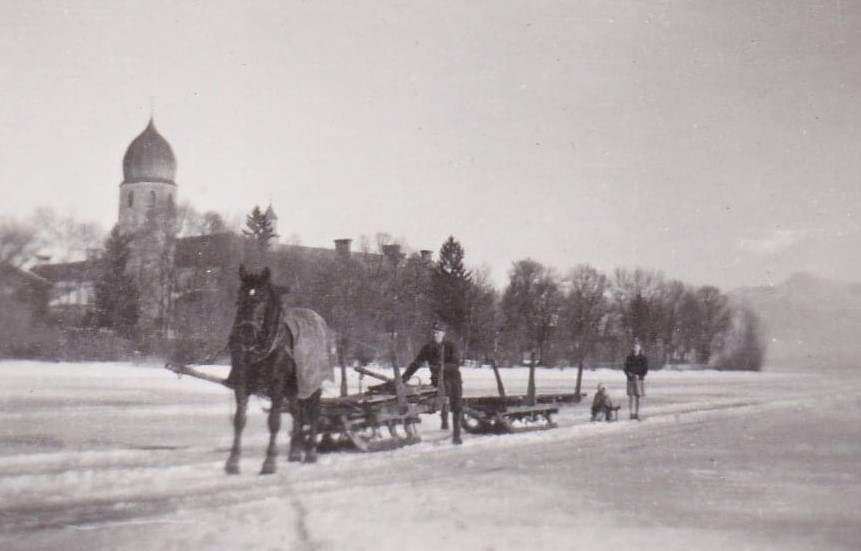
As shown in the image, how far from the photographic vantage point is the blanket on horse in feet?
32.7

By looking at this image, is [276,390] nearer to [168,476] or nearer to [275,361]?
[275,361]

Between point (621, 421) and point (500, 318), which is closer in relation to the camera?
point (621, 421)

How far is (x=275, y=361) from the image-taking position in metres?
9.53

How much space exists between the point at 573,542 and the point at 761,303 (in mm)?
13069

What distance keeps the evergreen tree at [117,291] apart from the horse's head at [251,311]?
20.3 metres

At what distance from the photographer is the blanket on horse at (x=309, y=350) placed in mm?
9953

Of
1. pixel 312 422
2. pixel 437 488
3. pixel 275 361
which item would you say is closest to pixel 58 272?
pixel 312 422

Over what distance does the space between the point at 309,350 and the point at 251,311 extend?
4.38 feet

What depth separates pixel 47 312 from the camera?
1573cm

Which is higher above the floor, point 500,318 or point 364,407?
point 500,318

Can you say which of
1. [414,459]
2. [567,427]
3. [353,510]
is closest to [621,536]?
[353,510]

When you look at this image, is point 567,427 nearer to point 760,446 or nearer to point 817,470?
point 760,446

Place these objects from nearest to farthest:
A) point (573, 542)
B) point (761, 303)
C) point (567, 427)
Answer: point (573, 542) → point (567, 427) → point (761, 303)

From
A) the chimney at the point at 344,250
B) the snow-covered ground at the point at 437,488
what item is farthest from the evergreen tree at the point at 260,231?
the snow-covered ground at the point at 437,488
